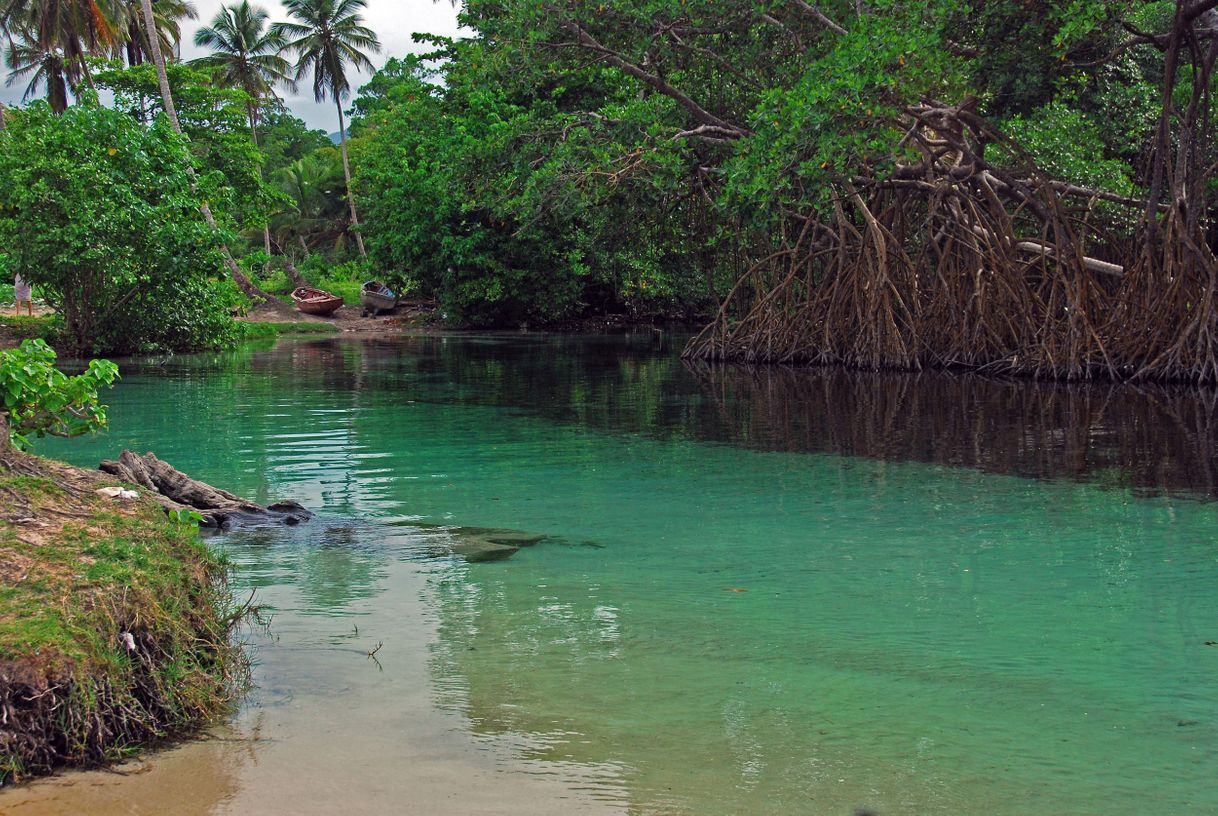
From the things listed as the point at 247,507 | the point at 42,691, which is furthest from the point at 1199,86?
the point at 42,691

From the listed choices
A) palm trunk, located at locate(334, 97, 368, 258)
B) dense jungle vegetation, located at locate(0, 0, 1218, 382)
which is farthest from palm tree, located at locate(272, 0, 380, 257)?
dense jungle vegetation, located at locate(0, 0, 1218, 382)

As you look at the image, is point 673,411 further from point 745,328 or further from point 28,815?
point 28,815

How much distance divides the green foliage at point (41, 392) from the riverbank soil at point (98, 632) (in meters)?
0.70

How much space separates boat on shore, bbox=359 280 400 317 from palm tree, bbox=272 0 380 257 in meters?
10.4

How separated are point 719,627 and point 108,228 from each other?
1960 centimetres

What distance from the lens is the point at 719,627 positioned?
5.48m

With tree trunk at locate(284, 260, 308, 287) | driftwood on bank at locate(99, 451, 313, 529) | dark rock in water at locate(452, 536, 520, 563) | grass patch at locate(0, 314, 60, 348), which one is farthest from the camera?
tree trunk at locate(284, 260, 308, 287)

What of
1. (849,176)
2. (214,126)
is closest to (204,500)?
(849,176)

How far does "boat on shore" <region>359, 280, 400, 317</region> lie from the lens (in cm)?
3931

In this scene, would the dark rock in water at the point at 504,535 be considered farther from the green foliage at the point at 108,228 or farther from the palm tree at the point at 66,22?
the palm tree at the point at 66,22

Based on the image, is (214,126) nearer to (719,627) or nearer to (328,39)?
(328,39)

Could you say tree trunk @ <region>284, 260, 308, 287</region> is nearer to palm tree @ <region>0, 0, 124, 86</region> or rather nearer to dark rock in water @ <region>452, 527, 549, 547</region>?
palm tree @ <region>0, 0, 124, 86</region>

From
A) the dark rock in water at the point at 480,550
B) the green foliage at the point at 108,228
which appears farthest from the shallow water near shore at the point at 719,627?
the green foliage at the point at 108,228

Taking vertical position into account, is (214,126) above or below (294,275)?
above
